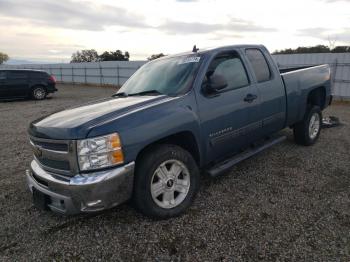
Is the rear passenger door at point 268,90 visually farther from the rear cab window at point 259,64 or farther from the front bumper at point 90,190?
the front bumper at point 90,190

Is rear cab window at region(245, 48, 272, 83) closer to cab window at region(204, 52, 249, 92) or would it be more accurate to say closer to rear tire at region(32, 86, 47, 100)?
cab window at region(204, 52, 249, 92)

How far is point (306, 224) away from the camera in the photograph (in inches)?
122

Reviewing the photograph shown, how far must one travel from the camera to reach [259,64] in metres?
4.58

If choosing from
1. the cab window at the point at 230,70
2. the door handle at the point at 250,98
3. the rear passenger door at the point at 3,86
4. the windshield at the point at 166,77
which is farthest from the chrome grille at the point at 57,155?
the rear passenger door at the point at 3,86

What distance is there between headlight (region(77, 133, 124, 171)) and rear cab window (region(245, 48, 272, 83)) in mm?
2497

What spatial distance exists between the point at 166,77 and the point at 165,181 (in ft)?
4.69

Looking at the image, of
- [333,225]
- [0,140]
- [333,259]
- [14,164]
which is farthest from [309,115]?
[0,140]

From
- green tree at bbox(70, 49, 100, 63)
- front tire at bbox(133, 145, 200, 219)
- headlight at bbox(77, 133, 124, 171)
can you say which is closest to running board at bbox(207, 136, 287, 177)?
front tire at bbox(133, 145, 200, 219)

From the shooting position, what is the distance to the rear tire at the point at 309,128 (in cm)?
552

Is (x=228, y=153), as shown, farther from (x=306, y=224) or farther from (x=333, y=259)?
(x=333, y=259)

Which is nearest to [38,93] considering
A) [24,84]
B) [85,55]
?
[24,84]

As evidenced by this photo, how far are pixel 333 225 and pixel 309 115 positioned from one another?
112 inches

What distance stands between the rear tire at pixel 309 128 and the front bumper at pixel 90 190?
383cm

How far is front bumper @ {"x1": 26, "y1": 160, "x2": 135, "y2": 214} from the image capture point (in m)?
2.71
